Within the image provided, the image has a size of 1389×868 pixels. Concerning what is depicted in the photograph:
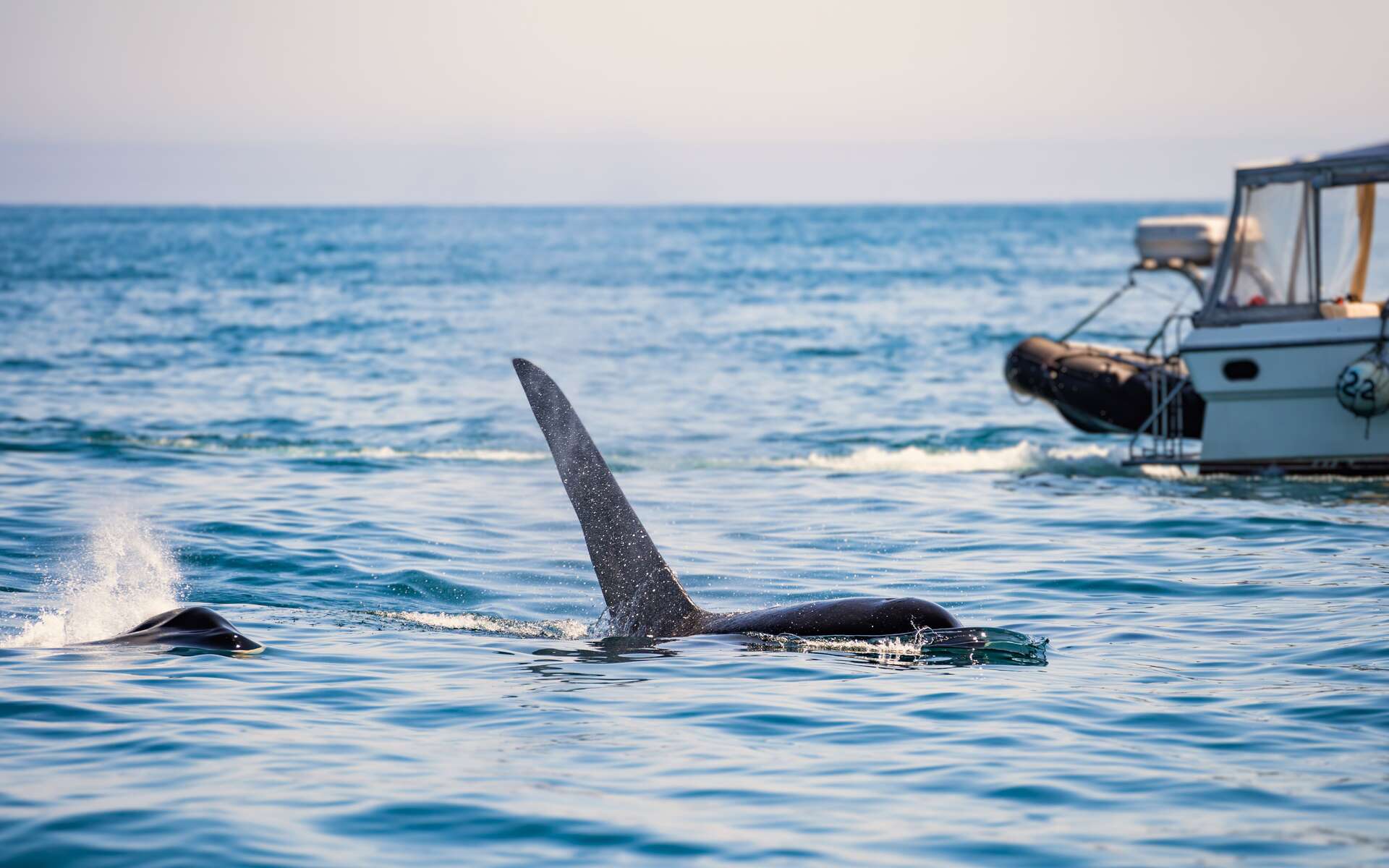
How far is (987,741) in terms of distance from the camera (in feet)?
23.5

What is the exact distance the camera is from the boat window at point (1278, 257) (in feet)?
58.8

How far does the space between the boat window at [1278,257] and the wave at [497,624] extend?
10715 millimetres

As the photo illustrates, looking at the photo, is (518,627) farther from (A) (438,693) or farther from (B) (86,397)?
(B) (86,397)

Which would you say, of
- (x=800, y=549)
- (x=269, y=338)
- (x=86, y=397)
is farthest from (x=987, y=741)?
(x=269, y=338)

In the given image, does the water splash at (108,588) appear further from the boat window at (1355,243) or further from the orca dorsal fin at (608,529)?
the boat window at (1355,243)

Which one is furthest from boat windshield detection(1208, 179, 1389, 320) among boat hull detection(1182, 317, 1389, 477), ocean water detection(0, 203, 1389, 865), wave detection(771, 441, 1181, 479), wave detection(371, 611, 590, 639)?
wave detection(371, 611, 590, 639)

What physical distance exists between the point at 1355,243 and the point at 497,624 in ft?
41.5

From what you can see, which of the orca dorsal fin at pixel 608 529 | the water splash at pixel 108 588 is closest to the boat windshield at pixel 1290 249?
the orca dorsal fin at pixel 608 529

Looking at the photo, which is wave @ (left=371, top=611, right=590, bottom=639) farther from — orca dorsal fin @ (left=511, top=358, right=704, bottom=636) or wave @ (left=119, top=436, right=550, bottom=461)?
wave @ (left=119, top=436, right=550, bottom=461)

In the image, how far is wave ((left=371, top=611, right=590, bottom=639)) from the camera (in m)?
9.77

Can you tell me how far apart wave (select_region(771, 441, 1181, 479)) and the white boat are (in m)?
0.42

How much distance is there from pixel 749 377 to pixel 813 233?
11359 centimetres

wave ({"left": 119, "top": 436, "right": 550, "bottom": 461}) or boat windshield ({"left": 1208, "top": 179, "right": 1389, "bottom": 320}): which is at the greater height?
boat windshield ({"left": 1208, "top": 179, "right": 1389, "bottom": 320})

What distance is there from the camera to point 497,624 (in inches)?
403
